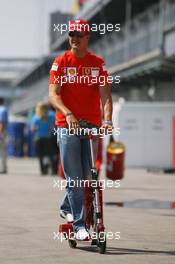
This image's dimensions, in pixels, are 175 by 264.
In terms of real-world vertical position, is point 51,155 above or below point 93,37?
below

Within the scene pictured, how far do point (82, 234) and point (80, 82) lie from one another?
3.99 ft

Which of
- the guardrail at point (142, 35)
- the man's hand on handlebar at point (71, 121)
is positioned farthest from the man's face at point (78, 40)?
the guardrail at point (142, 35)

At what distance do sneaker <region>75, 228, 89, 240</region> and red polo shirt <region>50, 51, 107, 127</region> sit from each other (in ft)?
2.81

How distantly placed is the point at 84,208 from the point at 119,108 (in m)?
22.6

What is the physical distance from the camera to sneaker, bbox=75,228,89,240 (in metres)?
7.40

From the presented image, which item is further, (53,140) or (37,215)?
(53,140)

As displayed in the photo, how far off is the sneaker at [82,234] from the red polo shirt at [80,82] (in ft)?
2.81

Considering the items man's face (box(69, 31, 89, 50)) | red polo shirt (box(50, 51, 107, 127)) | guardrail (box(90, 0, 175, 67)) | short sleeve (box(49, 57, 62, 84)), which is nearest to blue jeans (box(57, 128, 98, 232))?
red polo shirt (box(50, 51, 107, 127))

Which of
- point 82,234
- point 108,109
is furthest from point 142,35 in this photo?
point 82,234

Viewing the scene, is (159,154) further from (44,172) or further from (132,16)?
(132,16)

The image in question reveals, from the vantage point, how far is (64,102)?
7.56 metres

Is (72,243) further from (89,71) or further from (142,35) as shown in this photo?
(142,35)

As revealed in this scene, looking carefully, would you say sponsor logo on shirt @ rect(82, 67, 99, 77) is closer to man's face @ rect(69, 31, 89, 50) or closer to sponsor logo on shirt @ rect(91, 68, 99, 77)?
sponsor logo on shirt @ rect(91, 68, 99, 77)

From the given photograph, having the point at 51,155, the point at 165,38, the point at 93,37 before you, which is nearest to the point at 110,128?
the point at 51,155
